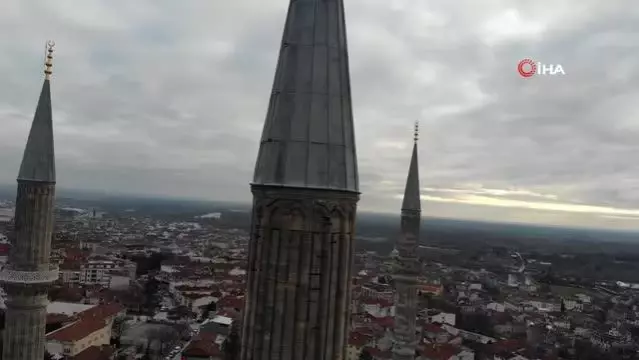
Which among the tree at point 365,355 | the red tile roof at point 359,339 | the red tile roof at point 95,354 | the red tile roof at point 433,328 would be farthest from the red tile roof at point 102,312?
the red tile roof at point 433,328

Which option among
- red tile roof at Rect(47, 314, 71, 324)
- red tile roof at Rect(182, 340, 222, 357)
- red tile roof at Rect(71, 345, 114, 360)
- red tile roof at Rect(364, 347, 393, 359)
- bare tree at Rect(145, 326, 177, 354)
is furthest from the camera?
red tile roof at Rect(47, 314, 71, 324)

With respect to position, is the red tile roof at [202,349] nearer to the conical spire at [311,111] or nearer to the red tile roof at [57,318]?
the red tile roof at [57,318]

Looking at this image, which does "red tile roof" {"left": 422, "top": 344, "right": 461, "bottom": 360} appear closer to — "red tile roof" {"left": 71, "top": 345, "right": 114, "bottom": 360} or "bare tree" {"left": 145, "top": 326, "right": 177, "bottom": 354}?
"bare tree" {"left": 145, "top": 326, "right": 177, "bottom": 354}

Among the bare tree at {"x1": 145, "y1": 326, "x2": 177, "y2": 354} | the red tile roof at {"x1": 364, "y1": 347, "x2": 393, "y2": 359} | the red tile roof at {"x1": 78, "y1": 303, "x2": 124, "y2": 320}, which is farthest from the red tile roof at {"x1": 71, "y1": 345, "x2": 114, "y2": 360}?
the red tile roof at {"x1": 364, "y1": 347, "x2": 393, "y2": 359}

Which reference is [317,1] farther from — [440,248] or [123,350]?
[440,248]

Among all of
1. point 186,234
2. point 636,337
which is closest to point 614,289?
point 636,337

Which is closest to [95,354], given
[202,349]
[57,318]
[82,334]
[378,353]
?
[82,334]
